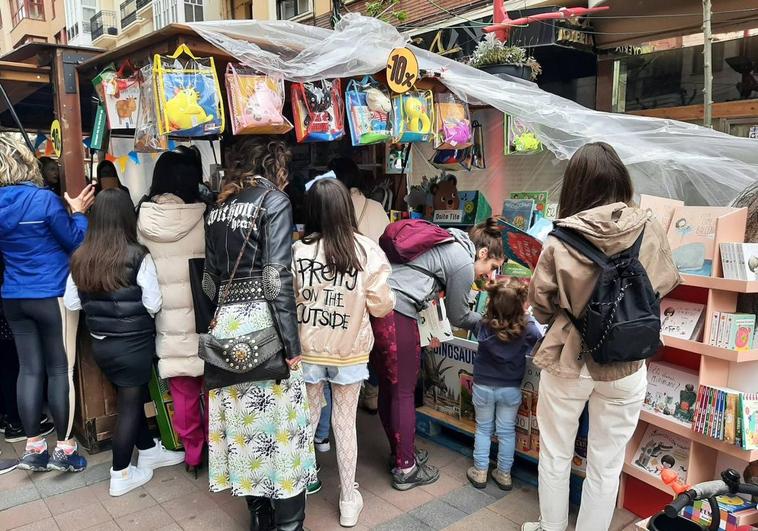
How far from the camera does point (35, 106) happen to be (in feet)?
18.8

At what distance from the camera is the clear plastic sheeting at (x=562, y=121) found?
3.14m

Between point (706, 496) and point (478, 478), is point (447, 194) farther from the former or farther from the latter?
point (706, 496)

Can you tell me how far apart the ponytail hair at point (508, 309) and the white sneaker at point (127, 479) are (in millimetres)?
2331

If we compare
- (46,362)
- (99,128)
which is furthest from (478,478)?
(99,128)

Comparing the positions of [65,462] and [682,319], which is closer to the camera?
[682,319]

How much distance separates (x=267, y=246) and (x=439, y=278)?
3.71 feet

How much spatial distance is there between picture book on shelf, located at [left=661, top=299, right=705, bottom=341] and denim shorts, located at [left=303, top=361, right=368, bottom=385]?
1.59m

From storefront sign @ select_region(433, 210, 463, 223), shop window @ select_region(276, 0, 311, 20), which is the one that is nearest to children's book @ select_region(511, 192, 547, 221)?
storefront sign @ select_region(433, 210, 463, 223)

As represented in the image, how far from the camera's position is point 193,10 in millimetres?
16484

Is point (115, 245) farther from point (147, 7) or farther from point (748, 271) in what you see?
point (147, 7)

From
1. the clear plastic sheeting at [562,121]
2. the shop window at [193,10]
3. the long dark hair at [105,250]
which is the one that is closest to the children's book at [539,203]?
the clear plastic sheeting at [562,121]

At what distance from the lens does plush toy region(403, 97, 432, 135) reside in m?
3.67

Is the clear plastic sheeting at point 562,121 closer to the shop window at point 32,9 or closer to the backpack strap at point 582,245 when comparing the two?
the backpack strap at point 582,245

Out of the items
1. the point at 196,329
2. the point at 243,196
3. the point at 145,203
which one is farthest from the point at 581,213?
the point at 145,203
